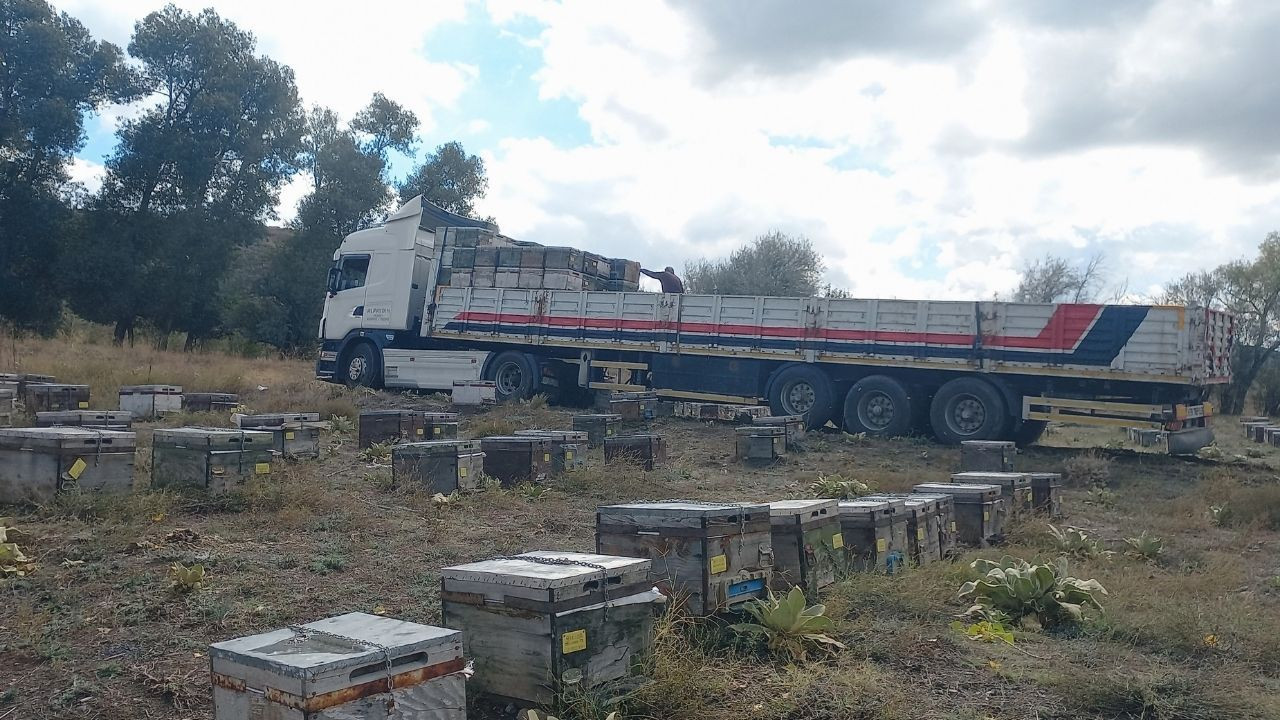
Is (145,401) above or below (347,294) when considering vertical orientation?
below

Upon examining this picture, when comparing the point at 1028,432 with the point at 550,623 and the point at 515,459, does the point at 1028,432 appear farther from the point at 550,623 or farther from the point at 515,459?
the point at 550,623

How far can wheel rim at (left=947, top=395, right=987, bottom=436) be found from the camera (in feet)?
54.7

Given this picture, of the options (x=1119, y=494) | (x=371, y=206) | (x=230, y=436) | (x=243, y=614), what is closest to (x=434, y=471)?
(x=230, y=436)

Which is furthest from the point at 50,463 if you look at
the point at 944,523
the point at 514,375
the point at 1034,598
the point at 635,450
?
the point at 514,375

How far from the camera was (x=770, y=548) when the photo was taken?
5.95 metres

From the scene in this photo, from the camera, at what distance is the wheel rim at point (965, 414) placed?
16.7 m

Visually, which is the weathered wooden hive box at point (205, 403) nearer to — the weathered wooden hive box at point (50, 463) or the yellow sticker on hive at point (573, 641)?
the weathered wooden hive box at point (50, 463)

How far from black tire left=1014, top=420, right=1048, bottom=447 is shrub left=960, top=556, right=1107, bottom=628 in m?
10.6

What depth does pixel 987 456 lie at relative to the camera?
520 inches

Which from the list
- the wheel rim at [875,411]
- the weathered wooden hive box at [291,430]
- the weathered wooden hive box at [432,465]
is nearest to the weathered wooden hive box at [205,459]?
the weathered wooden hive box at [432,465]

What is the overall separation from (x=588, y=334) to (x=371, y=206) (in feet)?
80.5

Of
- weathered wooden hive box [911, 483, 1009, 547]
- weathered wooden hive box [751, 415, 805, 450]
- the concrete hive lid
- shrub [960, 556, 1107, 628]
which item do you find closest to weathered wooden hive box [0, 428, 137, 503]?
the concrete hive lid

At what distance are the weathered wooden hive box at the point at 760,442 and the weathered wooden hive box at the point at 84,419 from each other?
8874 mm

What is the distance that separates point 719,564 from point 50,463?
21.2 ft
